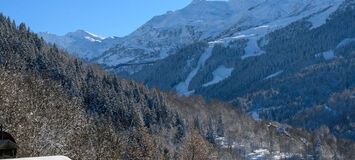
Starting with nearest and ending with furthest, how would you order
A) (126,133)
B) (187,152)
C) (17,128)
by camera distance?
(17,128), (187,152), (126,133)

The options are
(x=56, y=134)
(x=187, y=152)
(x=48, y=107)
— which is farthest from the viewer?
(x=48, y=107)

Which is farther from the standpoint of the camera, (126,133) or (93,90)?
(93,90)

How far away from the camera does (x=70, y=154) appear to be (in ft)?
229

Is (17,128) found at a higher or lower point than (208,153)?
higher

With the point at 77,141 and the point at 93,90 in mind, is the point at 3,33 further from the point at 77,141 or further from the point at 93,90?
the point at 77,141

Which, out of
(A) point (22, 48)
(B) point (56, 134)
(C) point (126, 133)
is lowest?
(C) point (126, 133)

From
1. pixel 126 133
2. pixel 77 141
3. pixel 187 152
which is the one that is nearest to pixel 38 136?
pixel 77 141

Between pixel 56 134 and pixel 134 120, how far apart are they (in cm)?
11525

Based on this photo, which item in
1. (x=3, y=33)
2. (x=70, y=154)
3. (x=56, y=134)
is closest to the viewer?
(x=70, y=154)

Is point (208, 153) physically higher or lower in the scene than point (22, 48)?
lower

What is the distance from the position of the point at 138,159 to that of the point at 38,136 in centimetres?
3309

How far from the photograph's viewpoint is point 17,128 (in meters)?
63.6

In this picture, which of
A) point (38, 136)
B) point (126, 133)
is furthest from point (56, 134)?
point (126, 133)

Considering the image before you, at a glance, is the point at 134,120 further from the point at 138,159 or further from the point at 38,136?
the point at 38,136
